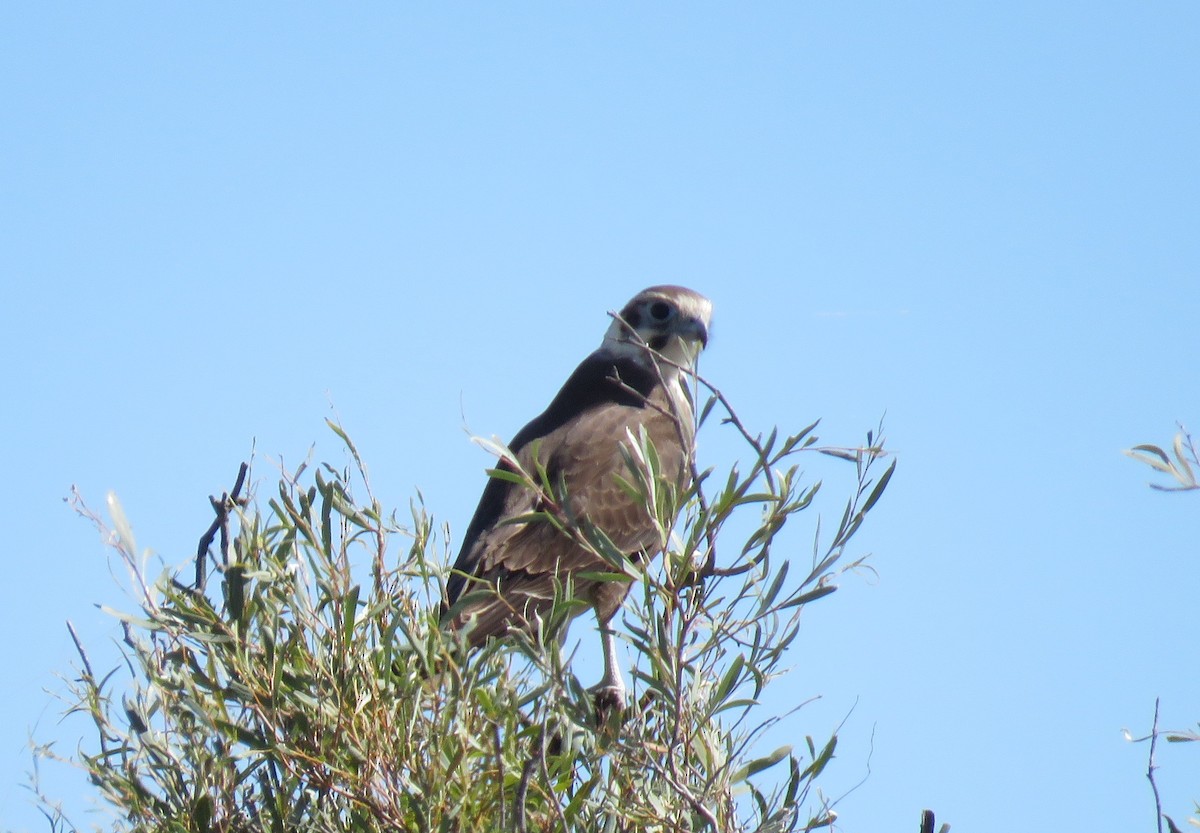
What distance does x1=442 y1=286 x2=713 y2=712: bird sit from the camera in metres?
→ 4.88

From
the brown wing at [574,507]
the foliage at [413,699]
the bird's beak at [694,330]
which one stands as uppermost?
the bird's beak at [694,330]

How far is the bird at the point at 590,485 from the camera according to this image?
4.88m

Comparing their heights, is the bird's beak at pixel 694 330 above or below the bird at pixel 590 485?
above

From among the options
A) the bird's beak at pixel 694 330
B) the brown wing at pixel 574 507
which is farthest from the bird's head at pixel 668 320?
the brown wing at pixel 574 507

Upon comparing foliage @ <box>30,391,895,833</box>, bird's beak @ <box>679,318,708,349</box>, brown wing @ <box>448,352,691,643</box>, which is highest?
bird's beak @ <box>679,318,708,349</box>

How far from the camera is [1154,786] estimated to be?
2.55 metres

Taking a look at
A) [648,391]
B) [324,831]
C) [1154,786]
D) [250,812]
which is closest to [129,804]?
[250,812]

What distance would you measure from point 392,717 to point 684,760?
0.61m

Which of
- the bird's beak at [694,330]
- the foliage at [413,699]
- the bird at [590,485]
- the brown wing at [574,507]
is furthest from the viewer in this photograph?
the bird's beak at [694,330]

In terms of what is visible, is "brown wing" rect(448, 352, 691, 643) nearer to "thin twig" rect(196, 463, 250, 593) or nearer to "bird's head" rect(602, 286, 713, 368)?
"bird's head" rect(602, 286, 713, 368)

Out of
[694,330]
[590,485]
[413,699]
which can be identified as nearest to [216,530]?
[413,699]

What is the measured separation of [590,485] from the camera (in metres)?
5.78

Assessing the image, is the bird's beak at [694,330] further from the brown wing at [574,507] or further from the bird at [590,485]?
the brown wing at [574,507]

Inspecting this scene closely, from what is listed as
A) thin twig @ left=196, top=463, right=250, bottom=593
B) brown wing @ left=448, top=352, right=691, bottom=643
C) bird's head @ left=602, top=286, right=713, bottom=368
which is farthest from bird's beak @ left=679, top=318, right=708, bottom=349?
thin twig @ left=196, top=463, right=250, bottom=593
